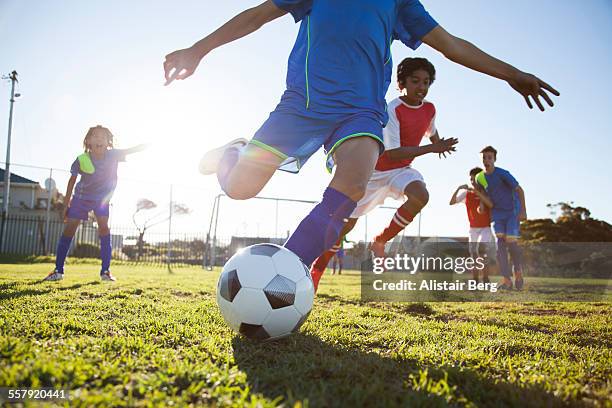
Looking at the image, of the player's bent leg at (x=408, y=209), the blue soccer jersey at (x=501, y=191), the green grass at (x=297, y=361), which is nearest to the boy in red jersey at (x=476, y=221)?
the blue soccer jersey at (x=501, y=191)

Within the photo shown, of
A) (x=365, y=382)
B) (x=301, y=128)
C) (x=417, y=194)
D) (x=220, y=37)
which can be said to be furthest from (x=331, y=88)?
(x=417, y=194)

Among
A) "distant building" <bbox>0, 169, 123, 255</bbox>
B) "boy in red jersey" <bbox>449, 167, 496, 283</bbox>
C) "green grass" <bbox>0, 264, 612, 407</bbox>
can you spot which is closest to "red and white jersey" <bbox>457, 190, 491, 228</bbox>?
"boy in red jersey" <bbox>449, 167, 496, 283</bbox>

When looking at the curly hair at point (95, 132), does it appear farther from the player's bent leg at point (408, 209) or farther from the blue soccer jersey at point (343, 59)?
the blue soccer jersey at point (343, 59)

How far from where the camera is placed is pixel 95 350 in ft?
5.45

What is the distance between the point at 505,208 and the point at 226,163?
630cm

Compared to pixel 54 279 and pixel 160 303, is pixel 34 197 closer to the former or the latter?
pixel 54 279

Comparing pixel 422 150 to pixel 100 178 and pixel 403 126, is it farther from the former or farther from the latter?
pixel 100 178

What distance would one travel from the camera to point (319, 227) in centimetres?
234

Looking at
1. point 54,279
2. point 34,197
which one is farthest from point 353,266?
point 54,279

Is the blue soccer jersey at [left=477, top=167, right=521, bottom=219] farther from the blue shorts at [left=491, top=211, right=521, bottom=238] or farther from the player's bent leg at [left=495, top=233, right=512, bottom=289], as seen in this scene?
the player's bent leg at [left=495, top=233, right=512, bottom=289]

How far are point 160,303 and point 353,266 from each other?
25.5 m

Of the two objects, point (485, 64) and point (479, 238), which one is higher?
point (485, 64)

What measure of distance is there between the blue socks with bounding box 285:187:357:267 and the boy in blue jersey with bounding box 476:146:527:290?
6249 millimetres

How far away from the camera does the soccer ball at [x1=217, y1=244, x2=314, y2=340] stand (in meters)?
1.99
